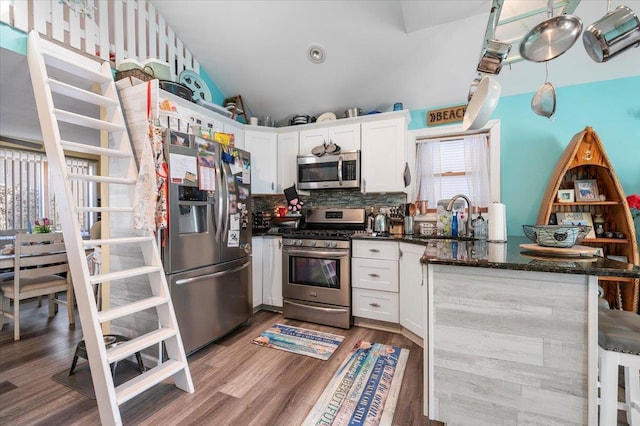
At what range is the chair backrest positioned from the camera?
2789mm

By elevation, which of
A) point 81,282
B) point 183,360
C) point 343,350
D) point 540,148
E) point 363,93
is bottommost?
point 343,350

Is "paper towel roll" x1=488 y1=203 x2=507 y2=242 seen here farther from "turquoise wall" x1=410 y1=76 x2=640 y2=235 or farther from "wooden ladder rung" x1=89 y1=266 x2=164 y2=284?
"wooden ladder rung" x1=89 y1=266 x2=164 y2=284

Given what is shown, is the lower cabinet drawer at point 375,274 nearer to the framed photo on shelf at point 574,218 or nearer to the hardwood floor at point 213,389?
the hardwood floor at point 213,389

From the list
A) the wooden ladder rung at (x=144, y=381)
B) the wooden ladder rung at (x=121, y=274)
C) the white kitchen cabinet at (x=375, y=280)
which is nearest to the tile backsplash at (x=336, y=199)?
the white kitchen cabinet at (x=375, y=280)

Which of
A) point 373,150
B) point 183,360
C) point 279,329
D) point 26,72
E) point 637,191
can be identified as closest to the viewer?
point 183,360

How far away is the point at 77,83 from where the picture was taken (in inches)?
96.8

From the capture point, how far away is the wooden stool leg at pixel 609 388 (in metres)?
1.19

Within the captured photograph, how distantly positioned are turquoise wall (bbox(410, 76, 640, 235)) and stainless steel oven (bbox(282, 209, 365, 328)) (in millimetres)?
1818

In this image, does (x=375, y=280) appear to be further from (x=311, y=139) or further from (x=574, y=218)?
(x=574, y=218)

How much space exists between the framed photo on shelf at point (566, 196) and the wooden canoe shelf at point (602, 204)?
4cm

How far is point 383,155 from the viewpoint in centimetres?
321

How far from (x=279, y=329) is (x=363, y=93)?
9.18 ft

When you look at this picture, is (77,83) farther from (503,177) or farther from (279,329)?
(503,177)

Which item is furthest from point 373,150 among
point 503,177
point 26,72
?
point 26,72
